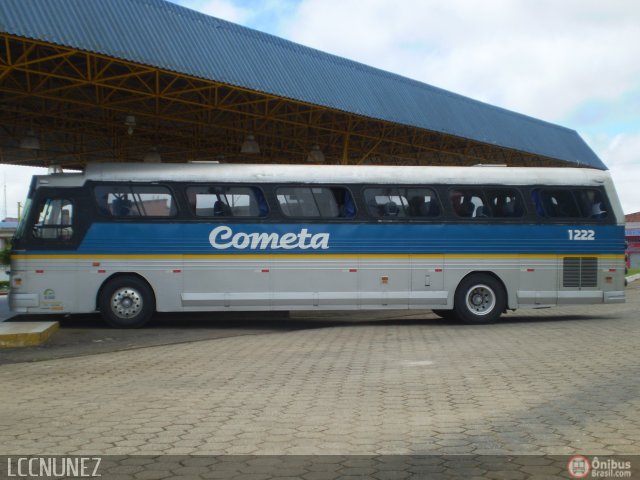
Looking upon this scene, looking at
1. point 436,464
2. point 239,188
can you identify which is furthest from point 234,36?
point 436,464

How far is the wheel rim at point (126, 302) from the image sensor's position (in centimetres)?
1400

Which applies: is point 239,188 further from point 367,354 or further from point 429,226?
point 367,354

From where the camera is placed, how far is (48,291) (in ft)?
45.2

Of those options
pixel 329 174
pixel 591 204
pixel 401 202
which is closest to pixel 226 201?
pixel 329 174

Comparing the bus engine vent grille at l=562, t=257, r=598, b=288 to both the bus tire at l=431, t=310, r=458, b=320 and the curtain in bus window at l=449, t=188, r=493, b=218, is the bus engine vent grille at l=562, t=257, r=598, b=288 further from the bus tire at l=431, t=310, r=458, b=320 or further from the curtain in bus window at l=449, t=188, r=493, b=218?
the bus tire at l=431, t=310, r=458, b=320

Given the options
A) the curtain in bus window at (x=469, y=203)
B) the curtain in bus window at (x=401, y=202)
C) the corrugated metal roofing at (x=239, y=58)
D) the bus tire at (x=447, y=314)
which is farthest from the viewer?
the bus tire at (x=447, y=314)

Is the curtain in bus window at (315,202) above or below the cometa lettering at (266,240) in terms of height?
above

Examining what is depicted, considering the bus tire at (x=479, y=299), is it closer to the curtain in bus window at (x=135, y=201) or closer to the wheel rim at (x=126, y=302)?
the curtain in bus window at (x=135, y=201)

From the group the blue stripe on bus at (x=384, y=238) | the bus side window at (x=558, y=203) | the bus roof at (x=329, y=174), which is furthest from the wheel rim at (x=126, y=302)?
the bus side window at (x=558, y=203)

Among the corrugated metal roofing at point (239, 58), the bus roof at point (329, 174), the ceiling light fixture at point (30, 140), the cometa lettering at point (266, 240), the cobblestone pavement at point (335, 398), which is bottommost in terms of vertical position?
the cobblestone pavement at point (335, 398)

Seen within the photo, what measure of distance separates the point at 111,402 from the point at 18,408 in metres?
0.90

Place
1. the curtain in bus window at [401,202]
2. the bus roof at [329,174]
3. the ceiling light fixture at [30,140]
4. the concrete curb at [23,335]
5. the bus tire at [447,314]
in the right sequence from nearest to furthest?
the concrete curb at [23,335] → the bus roof at [329,174] → the curtain in bus window at [401,202] → the bus tire at [447,314] → the ceiling light fixture at [30,140]

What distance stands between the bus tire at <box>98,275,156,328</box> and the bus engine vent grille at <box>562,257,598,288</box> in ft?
30.1

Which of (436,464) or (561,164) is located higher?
(561,164)
